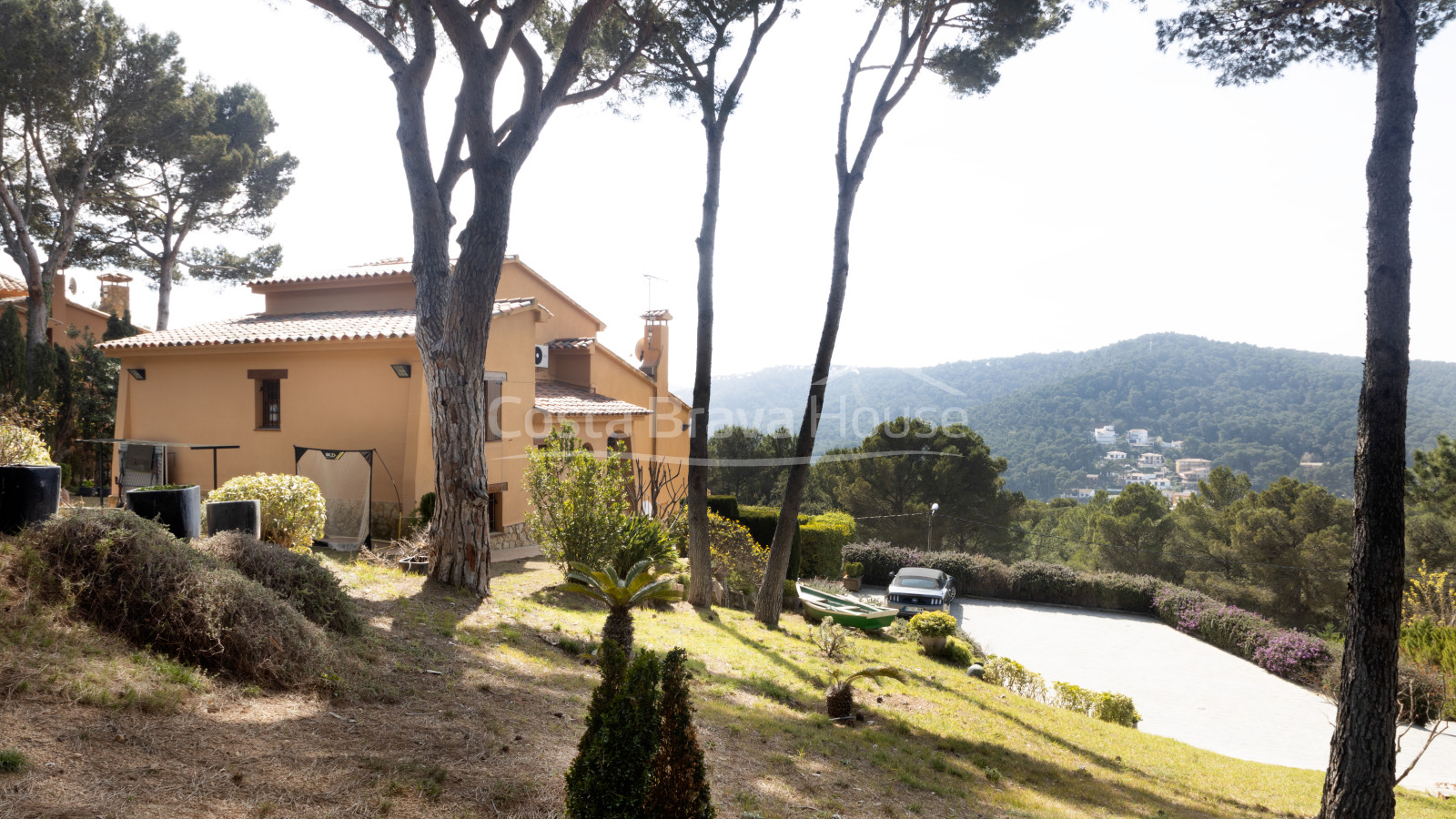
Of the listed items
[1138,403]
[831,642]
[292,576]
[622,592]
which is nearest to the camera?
[292,576]

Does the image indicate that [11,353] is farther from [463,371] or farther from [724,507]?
[724,507]

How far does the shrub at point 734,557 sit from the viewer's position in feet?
49.0

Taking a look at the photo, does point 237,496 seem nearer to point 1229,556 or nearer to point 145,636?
point 145,636

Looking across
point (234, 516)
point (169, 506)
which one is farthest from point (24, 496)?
point (234, 516)

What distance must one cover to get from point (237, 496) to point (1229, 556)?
34.4 metres

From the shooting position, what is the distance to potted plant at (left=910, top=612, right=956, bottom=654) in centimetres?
1353

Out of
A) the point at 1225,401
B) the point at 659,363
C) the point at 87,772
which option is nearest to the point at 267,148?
the point at 659,363

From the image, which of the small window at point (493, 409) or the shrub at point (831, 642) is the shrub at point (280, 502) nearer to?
the small window at point (493, 409)

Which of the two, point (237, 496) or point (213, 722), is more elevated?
point (237, 496)

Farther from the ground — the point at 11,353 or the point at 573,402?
the point at 11,353

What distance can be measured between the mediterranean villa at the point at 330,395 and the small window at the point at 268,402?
0.02 meters

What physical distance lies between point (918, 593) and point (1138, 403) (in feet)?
194

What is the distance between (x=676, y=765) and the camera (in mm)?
3443

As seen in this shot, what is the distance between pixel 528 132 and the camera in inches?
368
